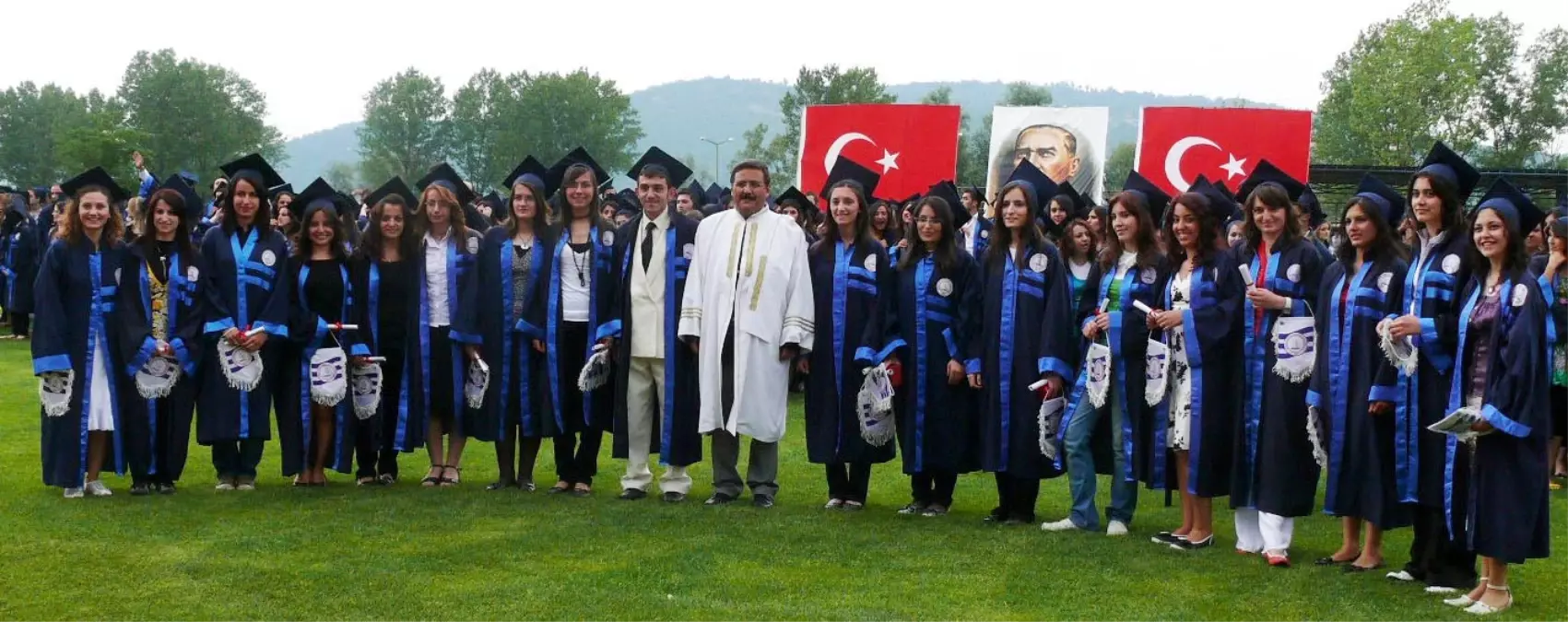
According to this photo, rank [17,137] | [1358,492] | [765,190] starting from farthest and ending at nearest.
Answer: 1. [17,137]
2. [765,190]
3. [1358,492]

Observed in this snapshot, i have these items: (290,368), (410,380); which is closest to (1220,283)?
(410,380)

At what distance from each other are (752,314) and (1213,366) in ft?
8.14

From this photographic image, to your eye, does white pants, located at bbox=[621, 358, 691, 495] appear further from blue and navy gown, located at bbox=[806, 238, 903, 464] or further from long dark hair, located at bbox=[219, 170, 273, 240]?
long dark hair, located at bbox=[219, 170, 273, 240]

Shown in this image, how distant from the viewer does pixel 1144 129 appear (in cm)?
1530

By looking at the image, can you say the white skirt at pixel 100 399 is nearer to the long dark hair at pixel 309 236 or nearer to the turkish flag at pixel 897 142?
the long dark hair at pixel 309 236

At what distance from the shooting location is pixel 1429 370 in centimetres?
669

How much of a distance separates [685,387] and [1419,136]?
5611 cm

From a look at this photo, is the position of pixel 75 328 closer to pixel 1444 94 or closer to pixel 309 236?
pixel 309 236

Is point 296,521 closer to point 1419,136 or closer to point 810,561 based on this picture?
point 810,561

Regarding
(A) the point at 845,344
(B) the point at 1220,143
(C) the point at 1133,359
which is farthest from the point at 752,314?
(B) the point at 1220,143

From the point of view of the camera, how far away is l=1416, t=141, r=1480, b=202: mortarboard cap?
266 inches

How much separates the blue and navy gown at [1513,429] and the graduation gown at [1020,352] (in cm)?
233

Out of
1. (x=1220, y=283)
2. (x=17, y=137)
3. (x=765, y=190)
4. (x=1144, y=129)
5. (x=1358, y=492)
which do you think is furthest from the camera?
(x=17, y=137)

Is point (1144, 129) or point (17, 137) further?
point (17, 137)
